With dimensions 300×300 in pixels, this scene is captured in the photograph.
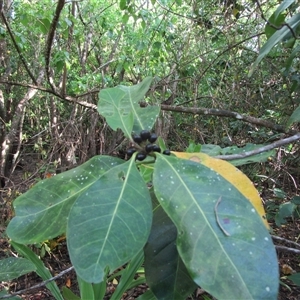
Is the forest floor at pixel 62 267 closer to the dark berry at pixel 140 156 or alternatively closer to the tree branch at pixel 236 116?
the tree branch at pixel 236 116

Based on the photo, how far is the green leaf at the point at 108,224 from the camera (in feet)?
1.37

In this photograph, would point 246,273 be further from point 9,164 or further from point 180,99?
point 9,164

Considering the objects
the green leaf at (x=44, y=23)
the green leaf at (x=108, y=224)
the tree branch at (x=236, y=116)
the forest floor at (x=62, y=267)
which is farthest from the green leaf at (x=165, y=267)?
the green leaf at (x=44, y=23)

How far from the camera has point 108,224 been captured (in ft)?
1.49

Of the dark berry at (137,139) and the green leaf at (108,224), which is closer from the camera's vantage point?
the green leaf at (108,224)

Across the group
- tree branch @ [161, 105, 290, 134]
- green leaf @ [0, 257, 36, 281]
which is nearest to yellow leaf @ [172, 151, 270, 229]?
green leaf @ [0, 257, 36, 281]

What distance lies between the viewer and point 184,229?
44 centimetres

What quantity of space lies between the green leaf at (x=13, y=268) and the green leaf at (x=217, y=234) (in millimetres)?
695

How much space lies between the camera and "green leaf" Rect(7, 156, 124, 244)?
0.52 metres

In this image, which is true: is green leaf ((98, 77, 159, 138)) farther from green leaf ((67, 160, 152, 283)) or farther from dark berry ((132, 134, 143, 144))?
green leaf ((67, 160, 152, 283))

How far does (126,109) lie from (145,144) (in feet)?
0.44

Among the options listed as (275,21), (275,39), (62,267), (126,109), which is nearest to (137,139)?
(126,109)

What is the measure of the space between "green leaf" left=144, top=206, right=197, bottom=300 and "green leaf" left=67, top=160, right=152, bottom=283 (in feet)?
0.30

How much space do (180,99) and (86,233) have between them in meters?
2.56
